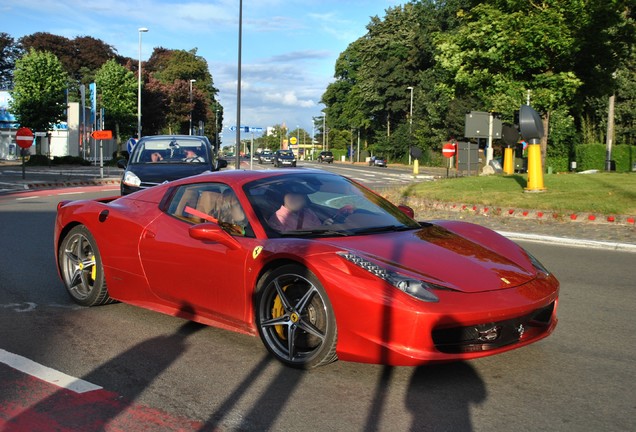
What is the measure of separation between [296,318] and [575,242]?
8685mm

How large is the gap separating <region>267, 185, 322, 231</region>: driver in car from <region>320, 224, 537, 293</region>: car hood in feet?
1.27

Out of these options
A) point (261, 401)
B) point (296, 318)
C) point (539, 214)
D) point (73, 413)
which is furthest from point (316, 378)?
point (539, 214)

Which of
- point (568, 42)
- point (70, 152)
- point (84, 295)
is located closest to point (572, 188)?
point (568, 42)

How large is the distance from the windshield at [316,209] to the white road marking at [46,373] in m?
1.52

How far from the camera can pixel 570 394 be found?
12.6 feet

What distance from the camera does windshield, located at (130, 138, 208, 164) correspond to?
44.6 ft

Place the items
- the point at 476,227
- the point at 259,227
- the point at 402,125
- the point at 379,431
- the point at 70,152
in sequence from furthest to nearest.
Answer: the point at 402,125 < the point at 70,152 < the point at 476,227 < the point at 259,227 < the point at 379,431

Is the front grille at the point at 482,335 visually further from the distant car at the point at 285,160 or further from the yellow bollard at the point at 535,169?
the distant car at the point at 285,160

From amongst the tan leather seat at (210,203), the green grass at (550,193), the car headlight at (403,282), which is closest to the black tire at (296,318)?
the car headlight at (403,282)

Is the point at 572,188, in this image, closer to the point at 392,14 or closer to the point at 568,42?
the point at 568,42

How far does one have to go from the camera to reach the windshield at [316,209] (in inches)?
187

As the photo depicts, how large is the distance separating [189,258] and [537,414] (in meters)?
2.62

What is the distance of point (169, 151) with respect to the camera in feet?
45.2

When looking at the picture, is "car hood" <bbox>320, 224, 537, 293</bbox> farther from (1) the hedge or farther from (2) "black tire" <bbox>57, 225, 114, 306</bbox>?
(1) the hedge
